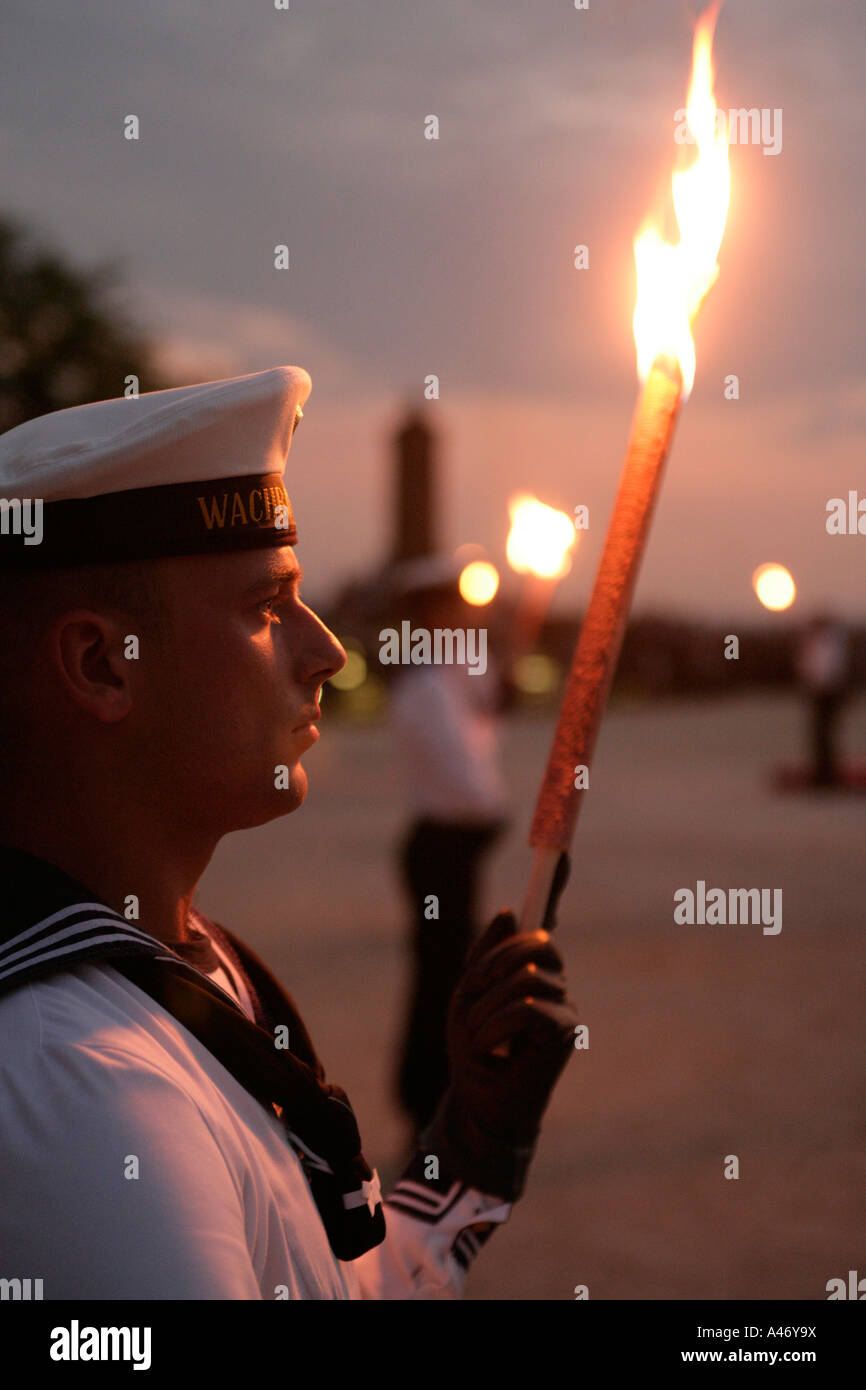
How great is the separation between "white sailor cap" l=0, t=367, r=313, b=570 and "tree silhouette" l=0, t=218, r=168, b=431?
2321cm

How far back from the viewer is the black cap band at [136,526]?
1.51 metres

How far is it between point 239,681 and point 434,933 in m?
4.39

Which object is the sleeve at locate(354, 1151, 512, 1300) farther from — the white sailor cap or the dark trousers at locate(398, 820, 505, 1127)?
the dark trousers at locate(398, 820, 505, 1127)

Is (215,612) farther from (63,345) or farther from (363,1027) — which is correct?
(63,345)

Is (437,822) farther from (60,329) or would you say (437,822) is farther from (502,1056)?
(60,329)

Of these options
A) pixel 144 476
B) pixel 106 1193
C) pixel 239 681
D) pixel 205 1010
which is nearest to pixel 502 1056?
pixel 205 1010

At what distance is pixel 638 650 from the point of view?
132 feet

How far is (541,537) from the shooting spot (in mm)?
4484

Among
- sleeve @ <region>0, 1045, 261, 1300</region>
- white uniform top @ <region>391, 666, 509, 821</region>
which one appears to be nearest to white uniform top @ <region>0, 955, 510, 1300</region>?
sleeve @ <region>0, 1045, 261, 1300</region>

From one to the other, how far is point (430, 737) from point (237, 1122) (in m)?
4.58

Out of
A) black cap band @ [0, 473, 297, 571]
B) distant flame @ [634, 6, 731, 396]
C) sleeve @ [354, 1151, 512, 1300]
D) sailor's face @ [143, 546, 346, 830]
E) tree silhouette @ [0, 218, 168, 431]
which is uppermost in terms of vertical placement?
tree silhouette @ [0, 218, 168, 431]

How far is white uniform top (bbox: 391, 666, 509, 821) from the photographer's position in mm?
5910

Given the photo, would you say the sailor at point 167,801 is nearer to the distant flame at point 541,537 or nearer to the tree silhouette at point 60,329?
the distant flame at point 541,537
